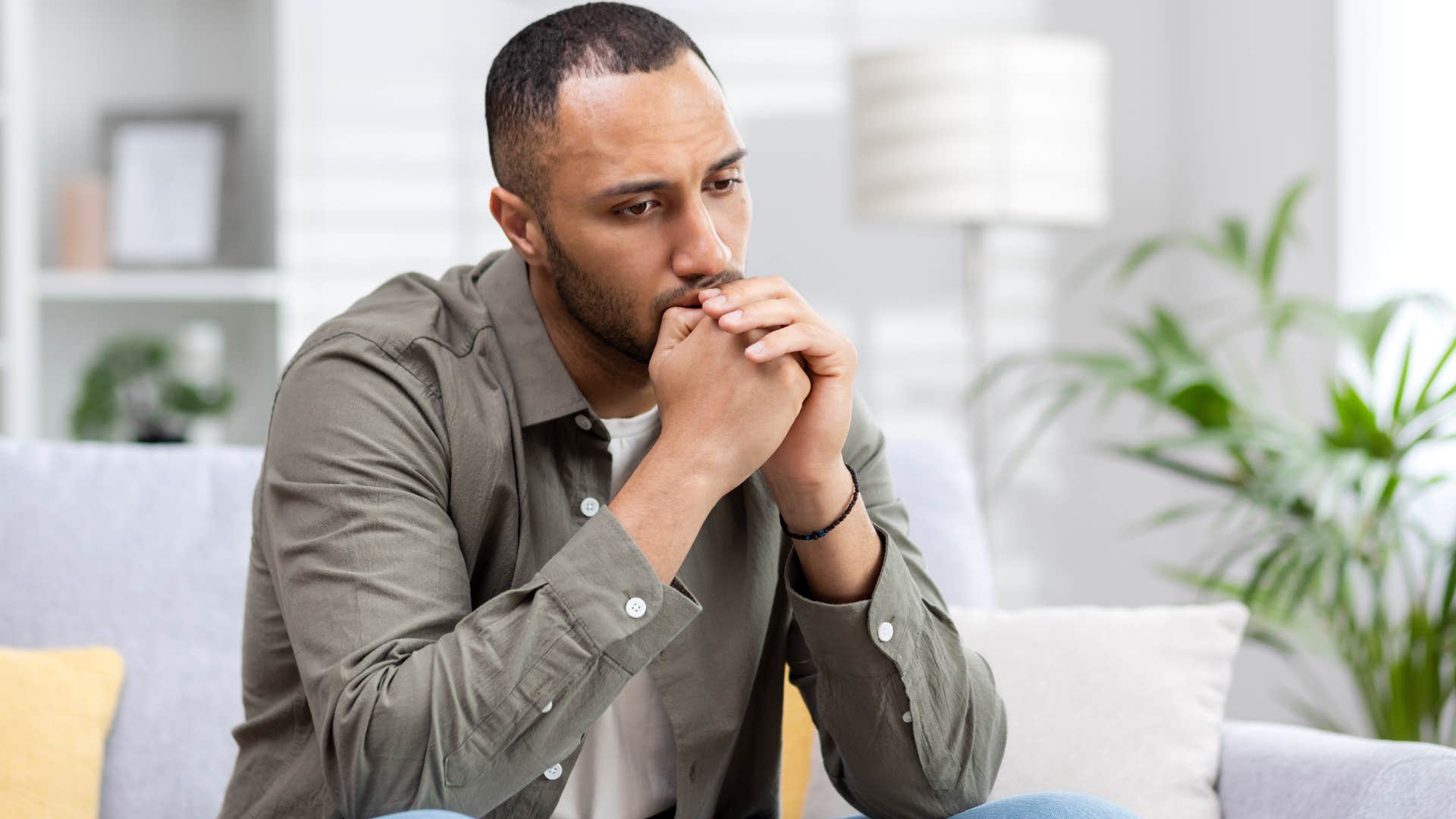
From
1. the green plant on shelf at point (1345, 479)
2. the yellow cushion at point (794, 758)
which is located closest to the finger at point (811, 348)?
the yellow cushion at point (794, 758)

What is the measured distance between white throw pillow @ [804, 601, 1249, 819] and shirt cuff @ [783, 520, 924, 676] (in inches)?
12.5

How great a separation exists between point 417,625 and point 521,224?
404 millimetres

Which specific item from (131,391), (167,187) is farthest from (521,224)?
(167,187)

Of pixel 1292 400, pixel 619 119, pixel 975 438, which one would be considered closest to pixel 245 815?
pixel 619 119

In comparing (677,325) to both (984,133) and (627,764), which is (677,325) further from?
(984,133)

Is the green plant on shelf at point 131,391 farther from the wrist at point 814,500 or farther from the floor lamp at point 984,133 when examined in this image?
the wrist at point 814,500

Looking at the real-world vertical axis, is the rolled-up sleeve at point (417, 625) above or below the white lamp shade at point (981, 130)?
below

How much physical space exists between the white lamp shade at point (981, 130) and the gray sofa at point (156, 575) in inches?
38.0

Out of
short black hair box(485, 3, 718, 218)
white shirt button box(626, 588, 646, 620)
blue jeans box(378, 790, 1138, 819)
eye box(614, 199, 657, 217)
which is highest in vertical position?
short black hair box(485, 3, 718, 218)

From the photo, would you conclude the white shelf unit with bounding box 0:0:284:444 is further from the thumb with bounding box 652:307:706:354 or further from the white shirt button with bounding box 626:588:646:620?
the white shirt button with bounding box 626:588:646:620

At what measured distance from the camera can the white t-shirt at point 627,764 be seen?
4.19 feet

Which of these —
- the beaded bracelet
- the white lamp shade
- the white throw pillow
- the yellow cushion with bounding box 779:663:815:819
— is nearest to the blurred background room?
the white lamp shade

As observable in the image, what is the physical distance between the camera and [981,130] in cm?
262

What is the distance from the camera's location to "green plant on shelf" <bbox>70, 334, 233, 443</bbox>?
296 centimetres
